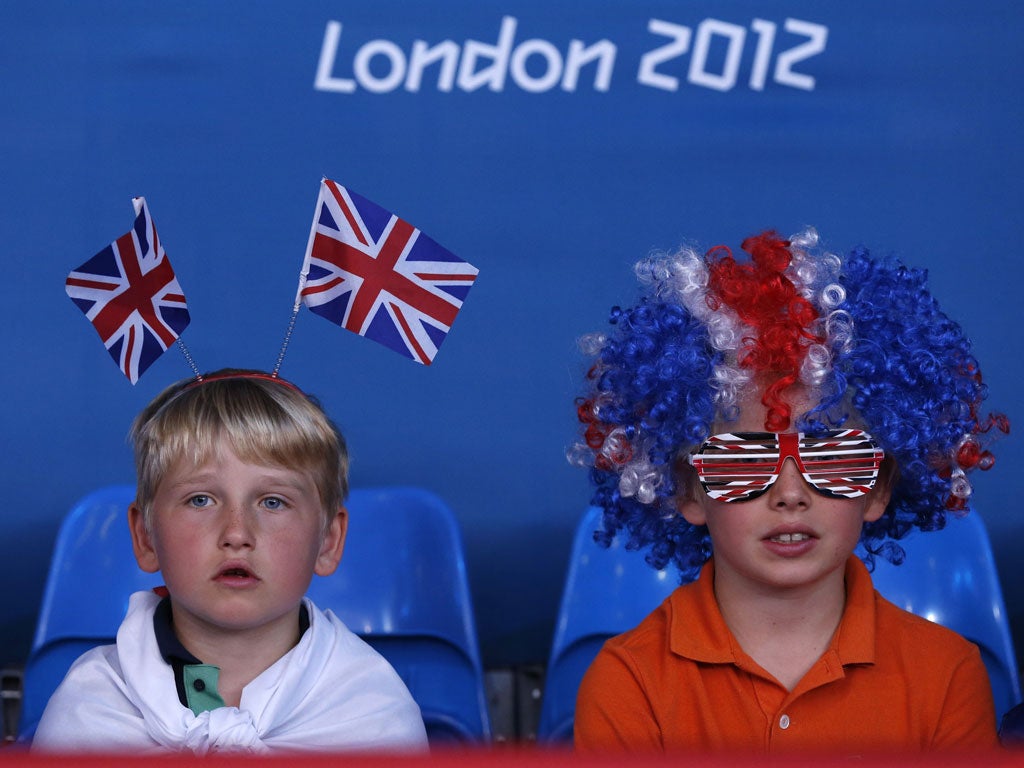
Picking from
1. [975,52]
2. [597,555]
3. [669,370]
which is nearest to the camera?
[669,370]

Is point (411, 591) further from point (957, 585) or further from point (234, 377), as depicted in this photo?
point (957, 585)

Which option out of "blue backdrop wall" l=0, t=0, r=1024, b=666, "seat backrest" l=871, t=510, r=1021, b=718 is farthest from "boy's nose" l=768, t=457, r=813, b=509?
"blue backdrop wall" l=0, t=0, r=1024, b=666

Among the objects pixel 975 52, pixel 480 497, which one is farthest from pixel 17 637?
pixel 975 52

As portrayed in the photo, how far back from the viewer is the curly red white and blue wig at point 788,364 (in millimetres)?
1729

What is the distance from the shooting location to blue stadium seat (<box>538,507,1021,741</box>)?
236cm

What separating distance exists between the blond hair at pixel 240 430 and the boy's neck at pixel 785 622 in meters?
0.54

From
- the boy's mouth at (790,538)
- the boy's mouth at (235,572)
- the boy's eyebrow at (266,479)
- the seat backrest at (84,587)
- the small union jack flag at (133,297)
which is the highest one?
Result: the small union jack flag at (133,297)

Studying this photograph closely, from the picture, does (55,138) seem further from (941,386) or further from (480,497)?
(941,386)

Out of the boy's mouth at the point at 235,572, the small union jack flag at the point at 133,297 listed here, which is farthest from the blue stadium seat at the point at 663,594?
the small union jack flag at the point at 133,297

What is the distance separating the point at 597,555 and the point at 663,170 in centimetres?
74

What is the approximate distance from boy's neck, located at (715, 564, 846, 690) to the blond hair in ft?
1.76

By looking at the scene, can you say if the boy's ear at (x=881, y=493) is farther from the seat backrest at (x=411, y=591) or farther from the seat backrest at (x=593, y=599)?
the seat backrest at (x=411, y=591)

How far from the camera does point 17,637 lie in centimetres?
277

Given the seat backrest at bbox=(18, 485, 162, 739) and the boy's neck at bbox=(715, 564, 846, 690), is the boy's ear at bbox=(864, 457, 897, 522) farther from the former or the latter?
the seat backrest at bbox=(18, 485, 162, 739)
